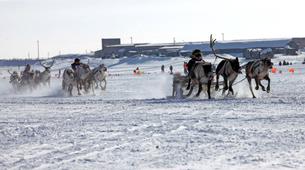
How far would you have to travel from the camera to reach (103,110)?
2016 centimetres

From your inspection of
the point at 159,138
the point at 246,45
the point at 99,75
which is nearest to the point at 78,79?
the point at 99,75

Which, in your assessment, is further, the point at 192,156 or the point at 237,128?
the point at 237,128

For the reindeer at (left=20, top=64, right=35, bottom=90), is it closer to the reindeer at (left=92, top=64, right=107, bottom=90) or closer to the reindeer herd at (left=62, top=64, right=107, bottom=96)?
the reindeer at (left=92, top=64, right=107, bottom=90)

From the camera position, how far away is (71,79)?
3225 centimetres

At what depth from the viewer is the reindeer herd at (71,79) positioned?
32.3m

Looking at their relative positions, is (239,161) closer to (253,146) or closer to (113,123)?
(253,146)

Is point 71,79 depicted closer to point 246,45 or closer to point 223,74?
point 223,74

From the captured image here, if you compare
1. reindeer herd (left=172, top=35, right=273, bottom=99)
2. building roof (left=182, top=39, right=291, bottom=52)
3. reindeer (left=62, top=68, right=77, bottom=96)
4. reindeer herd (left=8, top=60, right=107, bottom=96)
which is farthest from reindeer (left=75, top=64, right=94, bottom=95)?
building roof (left=182, top=39, right=291, bottom=52)

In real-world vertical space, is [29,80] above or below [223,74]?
A: below

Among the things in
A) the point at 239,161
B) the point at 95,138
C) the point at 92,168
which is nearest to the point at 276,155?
the point at 239,161

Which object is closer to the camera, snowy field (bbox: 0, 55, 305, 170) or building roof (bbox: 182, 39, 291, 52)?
snowy field (bbox: 0, 55, 305, 170)

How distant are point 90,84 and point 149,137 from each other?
810 inches

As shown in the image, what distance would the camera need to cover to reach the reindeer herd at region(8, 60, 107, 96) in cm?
3228

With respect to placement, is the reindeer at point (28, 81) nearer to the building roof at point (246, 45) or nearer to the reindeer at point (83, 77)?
the reindeer at point (83, 77)
